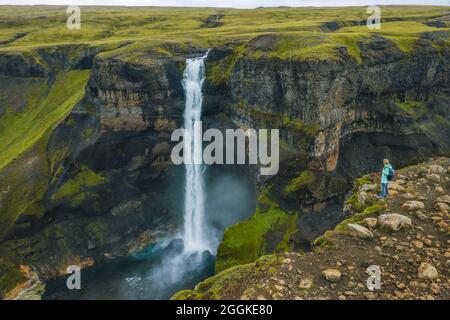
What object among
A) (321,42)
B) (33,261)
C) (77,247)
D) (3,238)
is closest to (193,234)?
(77,247)

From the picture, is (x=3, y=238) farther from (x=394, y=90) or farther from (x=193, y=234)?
(x=394, y=90)

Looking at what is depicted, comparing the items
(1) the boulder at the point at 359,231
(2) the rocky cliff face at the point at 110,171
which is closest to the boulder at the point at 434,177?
(1) the boulder at the point at 359,231

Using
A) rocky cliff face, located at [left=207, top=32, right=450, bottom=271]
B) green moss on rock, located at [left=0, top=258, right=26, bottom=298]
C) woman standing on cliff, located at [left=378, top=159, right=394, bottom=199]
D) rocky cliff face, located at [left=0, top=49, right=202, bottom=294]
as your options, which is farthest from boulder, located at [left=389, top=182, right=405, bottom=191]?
green moss on rock, located at [left=0, top=258, right=26, bottom=298]

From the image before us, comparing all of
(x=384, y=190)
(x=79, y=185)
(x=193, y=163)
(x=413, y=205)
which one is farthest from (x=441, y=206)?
(x=79, y=185)

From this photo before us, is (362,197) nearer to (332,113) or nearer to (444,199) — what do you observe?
(444,199)

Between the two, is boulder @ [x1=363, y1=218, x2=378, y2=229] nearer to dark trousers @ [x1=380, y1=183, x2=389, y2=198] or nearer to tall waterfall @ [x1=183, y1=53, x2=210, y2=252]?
dark trousers @ [x1=380, y1=183, x2=389, y2=198]

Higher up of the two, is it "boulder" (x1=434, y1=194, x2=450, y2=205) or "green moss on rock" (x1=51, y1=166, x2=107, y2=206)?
"boulder" (x1=434, y1=194, x2=450, y2=205)
